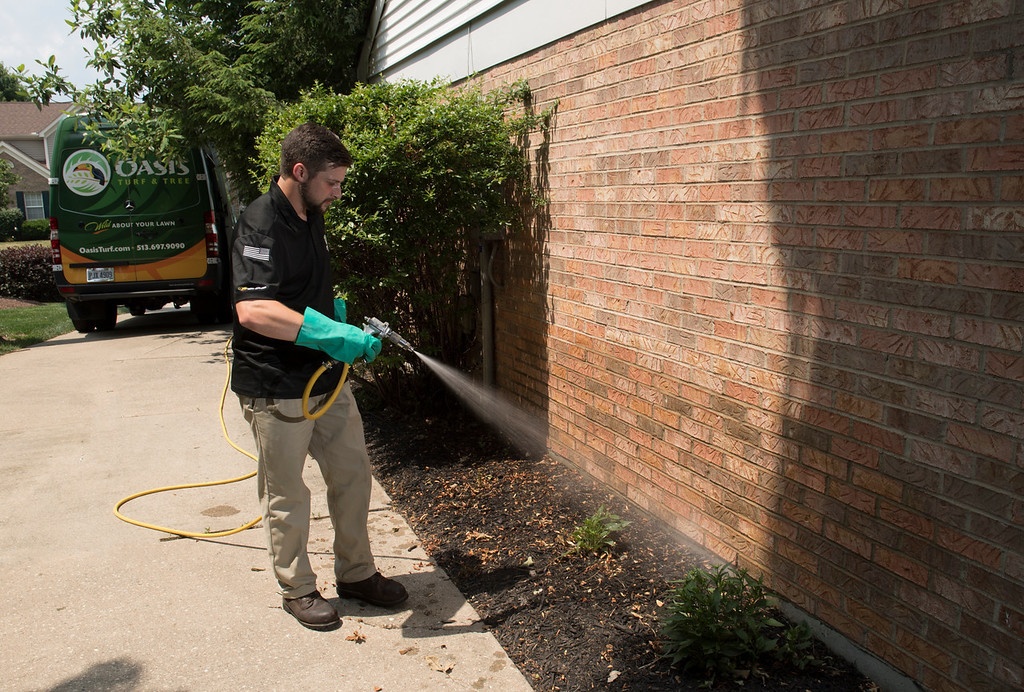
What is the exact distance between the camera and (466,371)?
654 centimetres

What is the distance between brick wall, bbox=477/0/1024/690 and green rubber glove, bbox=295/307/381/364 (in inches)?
61.3

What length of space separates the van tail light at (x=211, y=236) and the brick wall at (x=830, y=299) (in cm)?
798

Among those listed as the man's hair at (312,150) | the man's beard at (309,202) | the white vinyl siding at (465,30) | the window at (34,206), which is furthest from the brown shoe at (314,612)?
the window at (34,206)

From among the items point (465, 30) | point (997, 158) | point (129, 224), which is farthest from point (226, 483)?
→ point (129, 224)

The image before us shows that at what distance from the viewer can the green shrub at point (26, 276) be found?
16734 millimetres

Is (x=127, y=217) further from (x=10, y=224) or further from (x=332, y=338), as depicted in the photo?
(x=10, y=224)

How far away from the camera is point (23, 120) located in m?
46.5

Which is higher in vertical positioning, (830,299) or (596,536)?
(830,299)

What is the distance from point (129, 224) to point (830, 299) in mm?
10274

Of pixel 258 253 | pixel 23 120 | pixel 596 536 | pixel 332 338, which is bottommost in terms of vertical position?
pixel 596 536

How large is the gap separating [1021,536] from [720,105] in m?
2.03

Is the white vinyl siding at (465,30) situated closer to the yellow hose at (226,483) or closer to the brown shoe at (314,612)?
the yellow hose at (226,483)

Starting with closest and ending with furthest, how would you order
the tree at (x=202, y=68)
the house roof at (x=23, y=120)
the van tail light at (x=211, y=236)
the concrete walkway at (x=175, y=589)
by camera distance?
→ the concrete walkway at (x=175, y=589) → the tree at (x=202, y=68) → the van tail light at (x=211, y=236) → the house roof at (x=23, y=120)

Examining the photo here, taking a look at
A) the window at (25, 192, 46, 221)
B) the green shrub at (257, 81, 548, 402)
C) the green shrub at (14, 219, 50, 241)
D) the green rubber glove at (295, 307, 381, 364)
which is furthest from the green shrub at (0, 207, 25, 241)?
the green rubber glove at (295, 307, 381, 364)
